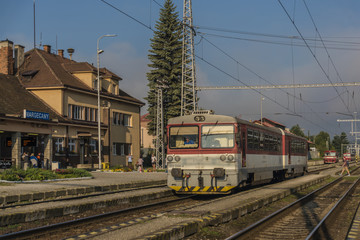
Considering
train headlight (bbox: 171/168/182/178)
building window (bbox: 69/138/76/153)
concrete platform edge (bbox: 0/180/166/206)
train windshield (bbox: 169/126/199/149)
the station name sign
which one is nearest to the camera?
concrete platform edge (bbox: 0/180/166/206)

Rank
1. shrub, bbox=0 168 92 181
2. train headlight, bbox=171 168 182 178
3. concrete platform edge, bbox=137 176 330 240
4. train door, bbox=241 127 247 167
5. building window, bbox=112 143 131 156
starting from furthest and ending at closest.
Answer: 1. building window, bbox=112 143 131 156
2. shrub, bbox=0 168 92 181
3. train door, bbox=241 127 247 167
4. train headlight, bbox=171 168 182 178
5. concrete platform edge, bbox=137 176 330 240

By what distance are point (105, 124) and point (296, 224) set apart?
3460cm

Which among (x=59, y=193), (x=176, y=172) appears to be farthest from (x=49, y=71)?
(x=176, y=172)

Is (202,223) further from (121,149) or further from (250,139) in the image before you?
(121,149)

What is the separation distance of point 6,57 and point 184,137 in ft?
94.5

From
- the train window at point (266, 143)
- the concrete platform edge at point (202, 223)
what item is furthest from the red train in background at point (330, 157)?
the concrete platform edge at point (202, 223)

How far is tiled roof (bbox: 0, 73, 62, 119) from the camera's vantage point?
3462cm

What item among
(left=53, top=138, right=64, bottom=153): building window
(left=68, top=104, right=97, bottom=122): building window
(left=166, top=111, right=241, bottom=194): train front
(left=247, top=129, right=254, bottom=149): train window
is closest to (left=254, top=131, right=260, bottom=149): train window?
(left=247, top=129, right=254, bottom=149): train window

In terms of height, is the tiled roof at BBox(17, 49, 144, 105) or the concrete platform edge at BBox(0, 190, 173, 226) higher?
the tiled roof at BBox(17, 49, 144, 105)

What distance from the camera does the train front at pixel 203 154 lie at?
16.5 meters

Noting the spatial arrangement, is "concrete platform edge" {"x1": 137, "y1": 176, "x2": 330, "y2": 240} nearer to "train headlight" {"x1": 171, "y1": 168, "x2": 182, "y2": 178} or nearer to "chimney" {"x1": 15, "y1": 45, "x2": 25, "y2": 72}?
"train headlight" {"x1": 171, "y1": 168, "x2": 182, "y2": 178}

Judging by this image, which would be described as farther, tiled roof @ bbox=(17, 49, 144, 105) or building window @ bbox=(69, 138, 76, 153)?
tiled roof @ bbox=(17, 49, 144, 105)

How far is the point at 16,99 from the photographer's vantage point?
121 feet

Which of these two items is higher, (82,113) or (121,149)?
(82,113)
